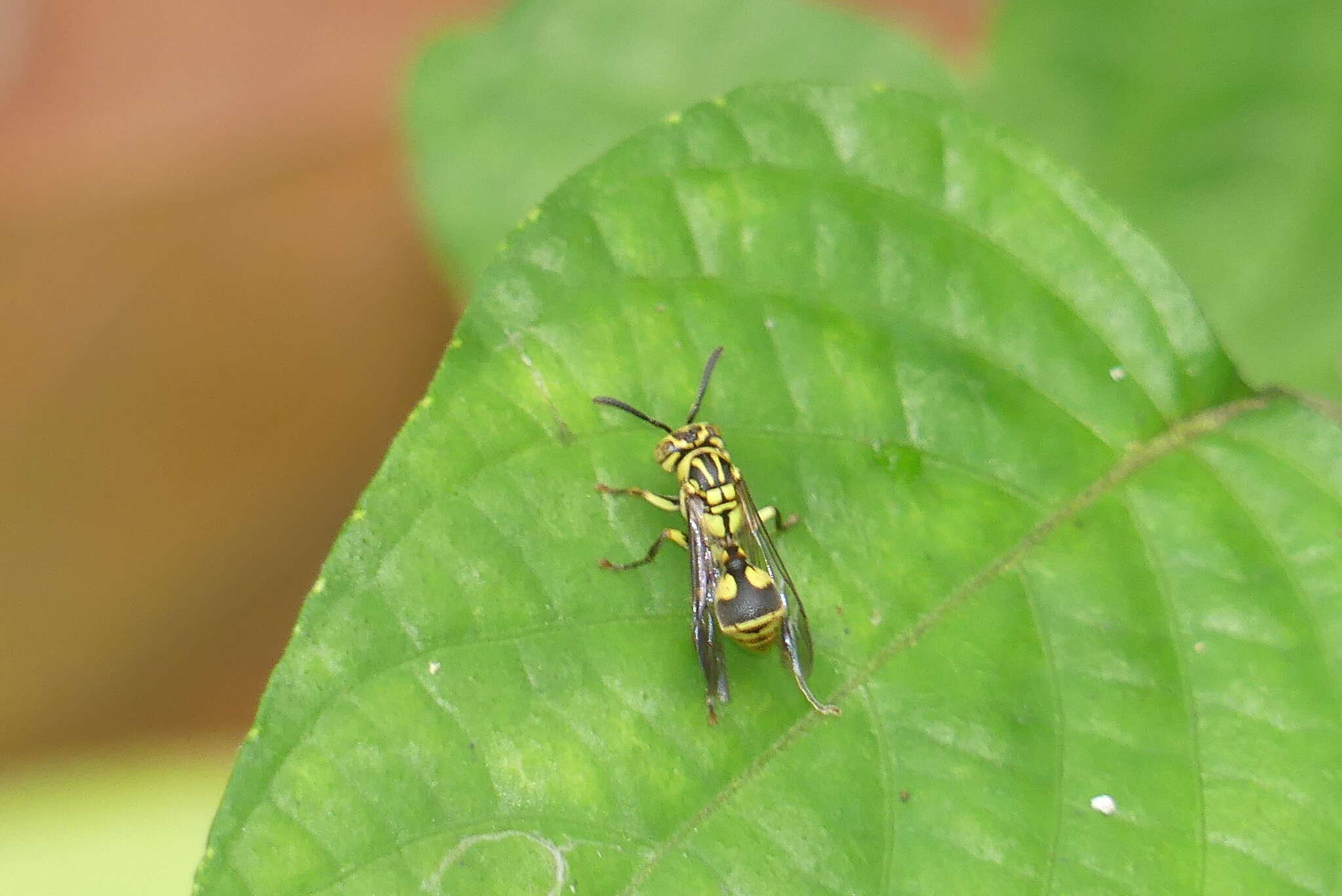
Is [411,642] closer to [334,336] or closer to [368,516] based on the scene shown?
[368,516]

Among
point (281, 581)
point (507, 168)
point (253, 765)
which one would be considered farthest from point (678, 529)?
point (281, 581)

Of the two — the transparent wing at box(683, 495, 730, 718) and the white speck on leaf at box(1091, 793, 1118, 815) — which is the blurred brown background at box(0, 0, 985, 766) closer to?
the transparent wing at box(683, 495, 730, 718)

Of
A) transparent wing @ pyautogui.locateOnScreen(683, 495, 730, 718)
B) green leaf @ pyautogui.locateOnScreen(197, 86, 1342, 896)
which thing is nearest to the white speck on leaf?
green leaf @ pyautogui.locateOnScreen(197, 86, 1342, 896)

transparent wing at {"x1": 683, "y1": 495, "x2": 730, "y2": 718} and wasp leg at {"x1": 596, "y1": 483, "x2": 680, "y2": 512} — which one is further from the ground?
wasp leg at {"x1": 596, "y1": 483, "x2": 680, "y2": 512}

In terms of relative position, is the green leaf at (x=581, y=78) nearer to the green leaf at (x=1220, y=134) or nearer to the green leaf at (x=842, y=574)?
the green leaf at (x=1220, y=134)

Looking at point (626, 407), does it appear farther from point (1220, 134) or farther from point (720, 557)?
point (1220, 134)

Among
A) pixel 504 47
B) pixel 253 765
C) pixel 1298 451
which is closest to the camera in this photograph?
pixel 253 765
